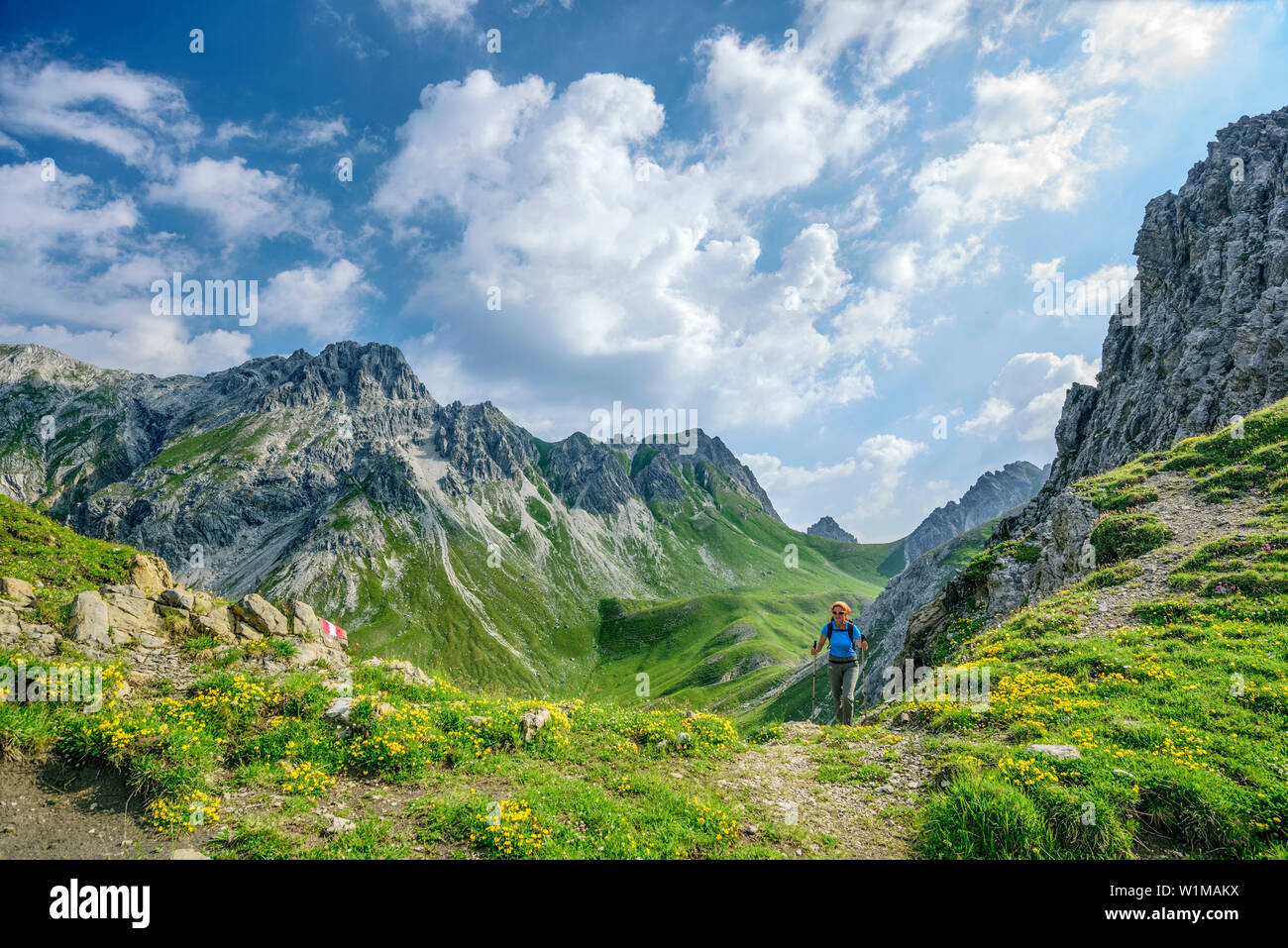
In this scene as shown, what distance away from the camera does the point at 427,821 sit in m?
9.74

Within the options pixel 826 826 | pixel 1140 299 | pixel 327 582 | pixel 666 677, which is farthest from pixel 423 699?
pixel 327 582

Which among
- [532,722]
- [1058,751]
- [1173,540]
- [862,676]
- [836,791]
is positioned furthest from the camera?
[862,676]

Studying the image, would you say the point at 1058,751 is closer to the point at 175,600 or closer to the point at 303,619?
the point at 303,619

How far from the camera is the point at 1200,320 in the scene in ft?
225

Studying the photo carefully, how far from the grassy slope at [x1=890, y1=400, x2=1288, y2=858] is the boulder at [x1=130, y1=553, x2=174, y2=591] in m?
27.1

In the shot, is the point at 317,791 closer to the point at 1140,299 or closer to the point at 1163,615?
the point at 1163,615

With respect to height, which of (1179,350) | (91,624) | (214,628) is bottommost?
(214,628)

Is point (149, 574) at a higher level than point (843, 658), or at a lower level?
higher

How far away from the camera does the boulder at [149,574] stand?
19.6m

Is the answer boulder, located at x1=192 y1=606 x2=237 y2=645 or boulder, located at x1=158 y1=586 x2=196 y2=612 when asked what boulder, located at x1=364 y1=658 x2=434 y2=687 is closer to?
boulder, located at x1=192 y1=606 x2=237 y2=645

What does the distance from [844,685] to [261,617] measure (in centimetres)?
2182

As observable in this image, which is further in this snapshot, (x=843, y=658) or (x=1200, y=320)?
(x=1200, y=320)

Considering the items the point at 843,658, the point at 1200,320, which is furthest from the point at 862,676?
the point at 1200,320

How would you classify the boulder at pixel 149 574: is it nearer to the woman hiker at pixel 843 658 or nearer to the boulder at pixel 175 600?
the boulder at pixel 175 600
